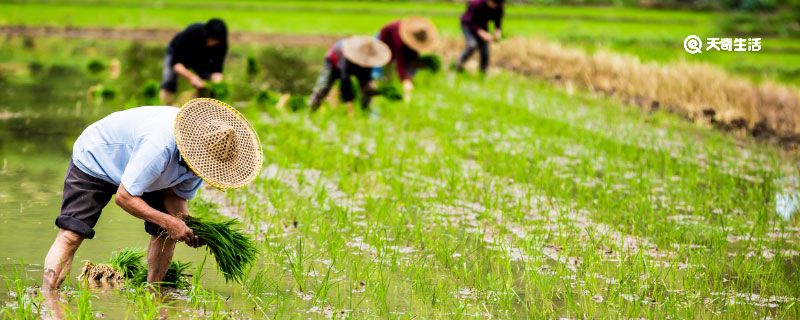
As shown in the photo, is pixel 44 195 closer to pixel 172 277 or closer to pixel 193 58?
pixel 172 277

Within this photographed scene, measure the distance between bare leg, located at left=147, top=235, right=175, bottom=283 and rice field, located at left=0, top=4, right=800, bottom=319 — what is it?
88 mm

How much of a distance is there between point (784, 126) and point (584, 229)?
17.2 feet

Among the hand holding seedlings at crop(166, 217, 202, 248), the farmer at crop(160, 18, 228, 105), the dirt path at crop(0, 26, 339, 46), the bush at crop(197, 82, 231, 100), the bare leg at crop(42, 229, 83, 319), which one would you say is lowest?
the dirt path at crop(0, 26, 339, 46)

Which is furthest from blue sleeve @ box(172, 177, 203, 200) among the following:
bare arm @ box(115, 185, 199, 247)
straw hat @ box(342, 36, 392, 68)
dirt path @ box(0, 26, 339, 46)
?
dirt path @ box(0, 26, 339, 46)

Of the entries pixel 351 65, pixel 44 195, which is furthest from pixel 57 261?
pixel 351 65

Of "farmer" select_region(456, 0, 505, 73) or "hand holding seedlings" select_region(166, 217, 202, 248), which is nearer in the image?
"hand holding seedlings" select_region(166, 217, 202, 248)

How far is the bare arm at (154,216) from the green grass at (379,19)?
681 inches

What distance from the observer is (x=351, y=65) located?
1116cm

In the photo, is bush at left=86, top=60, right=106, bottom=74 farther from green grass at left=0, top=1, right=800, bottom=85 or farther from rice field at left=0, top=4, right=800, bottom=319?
green grass at left=0, top=1, right=800, bottom=85

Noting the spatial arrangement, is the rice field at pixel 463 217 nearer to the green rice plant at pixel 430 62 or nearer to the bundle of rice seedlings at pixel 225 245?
the bundle of rice seedlings at pixel 225 245

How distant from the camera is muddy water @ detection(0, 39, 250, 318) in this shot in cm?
546

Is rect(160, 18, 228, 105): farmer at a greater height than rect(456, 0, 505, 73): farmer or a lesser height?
greater

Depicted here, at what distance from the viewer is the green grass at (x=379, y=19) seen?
23641mm

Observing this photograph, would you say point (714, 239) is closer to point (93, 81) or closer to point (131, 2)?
point (93, 81)
